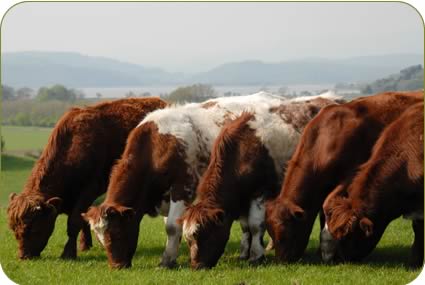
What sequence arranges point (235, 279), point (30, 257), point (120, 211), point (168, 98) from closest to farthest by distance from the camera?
point (235, 279) < point (120, 211) < point (30, 257) < point (168, 98)

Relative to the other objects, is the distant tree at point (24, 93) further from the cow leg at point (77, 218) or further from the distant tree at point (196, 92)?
the cow leg at point (77, 218)

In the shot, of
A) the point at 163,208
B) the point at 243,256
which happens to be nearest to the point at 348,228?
the point at 243,256

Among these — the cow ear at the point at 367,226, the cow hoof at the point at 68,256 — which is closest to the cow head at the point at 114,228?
the cow hoof at the point at 68,256

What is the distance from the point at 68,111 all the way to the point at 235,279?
5.42 meters

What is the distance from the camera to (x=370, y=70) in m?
14.9

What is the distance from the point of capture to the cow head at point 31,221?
13.9 metres

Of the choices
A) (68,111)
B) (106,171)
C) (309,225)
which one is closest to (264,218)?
(309,225)

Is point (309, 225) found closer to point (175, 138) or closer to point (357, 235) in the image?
point (357, 235)

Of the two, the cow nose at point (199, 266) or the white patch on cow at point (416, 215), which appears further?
the cow nose at point (199, 266)

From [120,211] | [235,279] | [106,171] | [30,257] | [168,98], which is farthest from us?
[168,98]

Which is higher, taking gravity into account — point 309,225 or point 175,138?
point 175,138

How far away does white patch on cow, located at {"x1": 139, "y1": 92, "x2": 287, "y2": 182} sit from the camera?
13383 millimetres

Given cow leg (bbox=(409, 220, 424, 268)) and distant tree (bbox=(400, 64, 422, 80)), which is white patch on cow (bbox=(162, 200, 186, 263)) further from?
distant tree (bbox=(400, 64, 422, 80))

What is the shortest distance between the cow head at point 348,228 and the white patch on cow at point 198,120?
2.46 m
